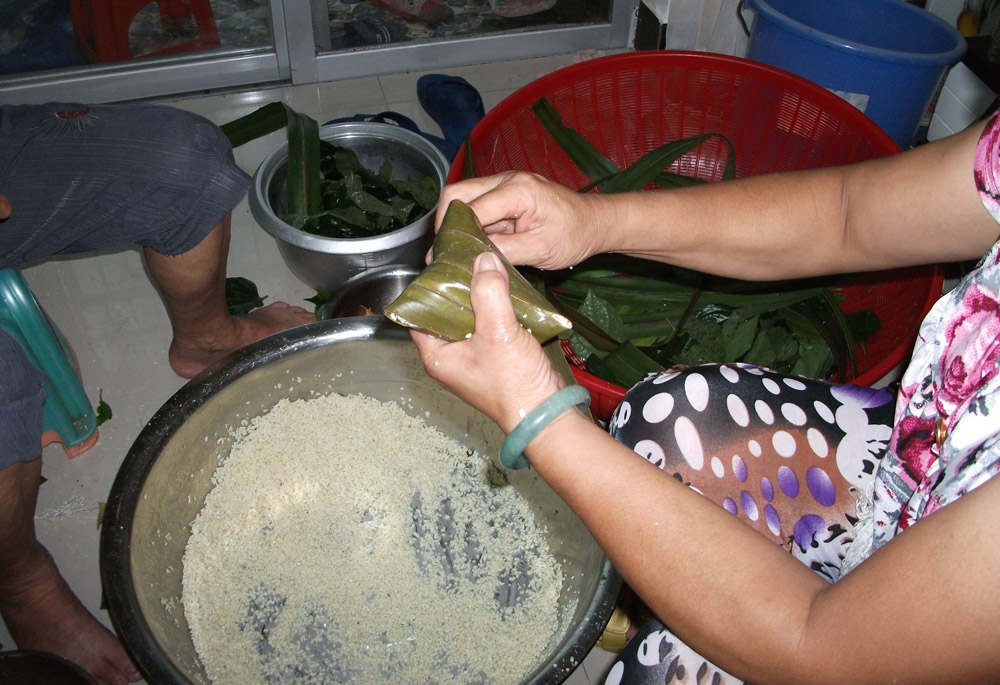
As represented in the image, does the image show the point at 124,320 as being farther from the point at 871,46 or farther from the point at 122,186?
the point at 871,46

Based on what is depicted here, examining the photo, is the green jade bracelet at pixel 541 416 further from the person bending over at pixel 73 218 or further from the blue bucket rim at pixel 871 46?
the blue bucket rim at pixel 871 46

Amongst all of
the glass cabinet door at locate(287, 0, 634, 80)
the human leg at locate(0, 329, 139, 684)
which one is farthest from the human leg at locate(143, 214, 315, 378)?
the glass cabinet door at locate(287, 0, 634, 80)

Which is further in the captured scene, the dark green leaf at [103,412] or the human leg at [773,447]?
the dark green leaf at [103,412]

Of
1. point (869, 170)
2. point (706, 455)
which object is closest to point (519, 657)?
point (706, 455)

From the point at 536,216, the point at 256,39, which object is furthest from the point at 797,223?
the point at 256,39

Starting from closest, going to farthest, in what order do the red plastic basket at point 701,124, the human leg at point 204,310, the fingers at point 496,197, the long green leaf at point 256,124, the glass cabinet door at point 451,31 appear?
the fingers at point 496,197, the human leg at point 204,310, the red plastic basket at point 701,124, the long green leaf at point 256,124, the glass cabinet door at point 451,31

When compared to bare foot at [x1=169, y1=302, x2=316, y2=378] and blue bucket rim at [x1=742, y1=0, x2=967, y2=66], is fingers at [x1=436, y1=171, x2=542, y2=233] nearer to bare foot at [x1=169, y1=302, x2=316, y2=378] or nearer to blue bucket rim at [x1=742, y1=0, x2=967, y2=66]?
bare foot at [x1=169, y1=302, x2=316, y2=378]

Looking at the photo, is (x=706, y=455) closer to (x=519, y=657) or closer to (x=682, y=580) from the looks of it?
(x=682, y=580)

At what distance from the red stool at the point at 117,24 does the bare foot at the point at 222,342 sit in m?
0.92

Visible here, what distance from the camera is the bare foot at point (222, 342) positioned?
1516 millimetres

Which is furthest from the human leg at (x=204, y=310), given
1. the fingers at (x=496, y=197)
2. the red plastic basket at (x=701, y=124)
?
the fingers at (x=496, y=197)

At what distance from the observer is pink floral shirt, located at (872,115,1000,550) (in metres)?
0.61

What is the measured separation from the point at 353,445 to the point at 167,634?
391mm

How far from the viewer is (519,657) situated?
3.49 feet
